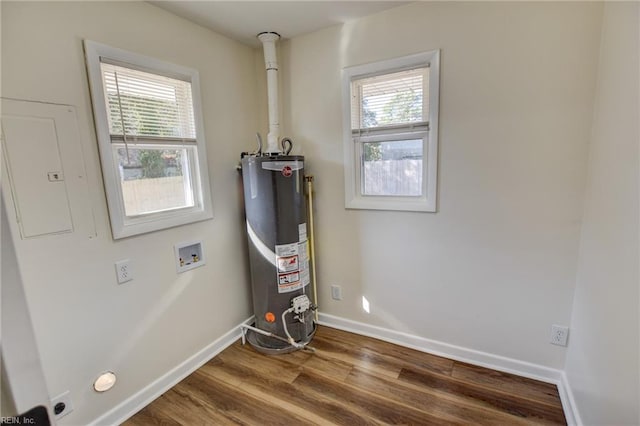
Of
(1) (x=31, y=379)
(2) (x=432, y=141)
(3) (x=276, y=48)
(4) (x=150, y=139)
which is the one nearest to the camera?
(1) (x=31, y=379)

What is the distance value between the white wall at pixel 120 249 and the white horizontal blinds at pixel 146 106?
5.1 inches

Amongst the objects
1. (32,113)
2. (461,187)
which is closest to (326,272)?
(461,187)

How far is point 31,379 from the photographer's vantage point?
0.54 metres

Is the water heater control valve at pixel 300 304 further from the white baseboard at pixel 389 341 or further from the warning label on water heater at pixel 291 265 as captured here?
the white baseboard at pixel 389 341

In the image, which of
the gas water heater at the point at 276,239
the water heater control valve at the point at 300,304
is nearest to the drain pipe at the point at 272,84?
the gas water heater at the point at 276,239

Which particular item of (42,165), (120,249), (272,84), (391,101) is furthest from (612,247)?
(42,165)

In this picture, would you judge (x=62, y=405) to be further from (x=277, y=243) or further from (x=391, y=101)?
(x=391, y=101)

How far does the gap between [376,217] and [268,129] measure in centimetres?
122

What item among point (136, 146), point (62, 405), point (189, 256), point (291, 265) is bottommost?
point (62, 405)

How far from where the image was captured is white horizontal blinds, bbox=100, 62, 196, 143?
1.64 metres

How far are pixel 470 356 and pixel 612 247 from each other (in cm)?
119

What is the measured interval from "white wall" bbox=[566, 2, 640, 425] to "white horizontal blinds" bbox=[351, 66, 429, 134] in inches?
35.1

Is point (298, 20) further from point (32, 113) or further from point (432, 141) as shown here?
point (32, 113)

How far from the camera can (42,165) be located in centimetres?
134
